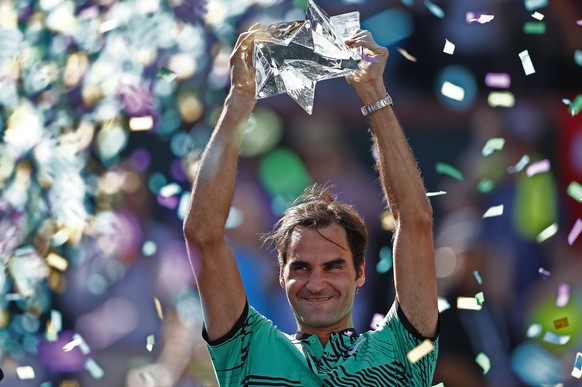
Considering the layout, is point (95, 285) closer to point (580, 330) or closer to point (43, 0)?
point (43, 0)

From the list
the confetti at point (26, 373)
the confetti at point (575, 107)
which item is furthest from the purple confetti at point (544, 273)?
the confetti at point (26, 373)

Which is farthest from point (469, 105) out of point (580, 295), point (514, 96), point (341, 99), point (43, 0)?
point (43, 0)

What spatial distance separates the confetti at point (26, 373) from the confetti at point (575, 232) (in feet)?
8.88

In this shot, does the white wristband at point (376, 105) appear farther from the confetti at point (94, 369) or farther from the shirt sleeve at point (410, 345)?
the confetti at point (94, 369)

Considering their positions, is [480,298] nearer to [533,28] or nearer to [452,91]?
[452,91]

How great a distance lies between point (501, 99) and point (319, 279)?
7.31 ft

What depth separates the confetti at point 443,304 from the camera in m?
4.34

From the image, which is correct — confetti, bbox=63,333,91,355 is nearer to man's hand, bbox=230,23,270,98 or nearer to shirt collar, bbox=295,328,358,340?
shirt collar, bbox=295,328,358,340

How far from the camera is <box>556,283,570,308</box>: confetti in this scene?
4.48 metres

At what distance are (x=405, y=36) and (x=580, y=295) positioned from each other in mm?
1581

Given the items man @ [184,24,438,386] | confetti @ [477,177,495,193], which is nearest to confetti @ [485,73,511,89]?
confetti @ [477,177,495,193]

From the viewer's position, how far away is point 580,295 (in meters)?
4.50

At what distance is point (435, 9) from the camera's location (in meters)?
5.02

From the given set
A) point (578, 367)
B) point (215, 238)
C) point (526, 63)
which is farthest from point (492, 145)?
point (215, 238)
